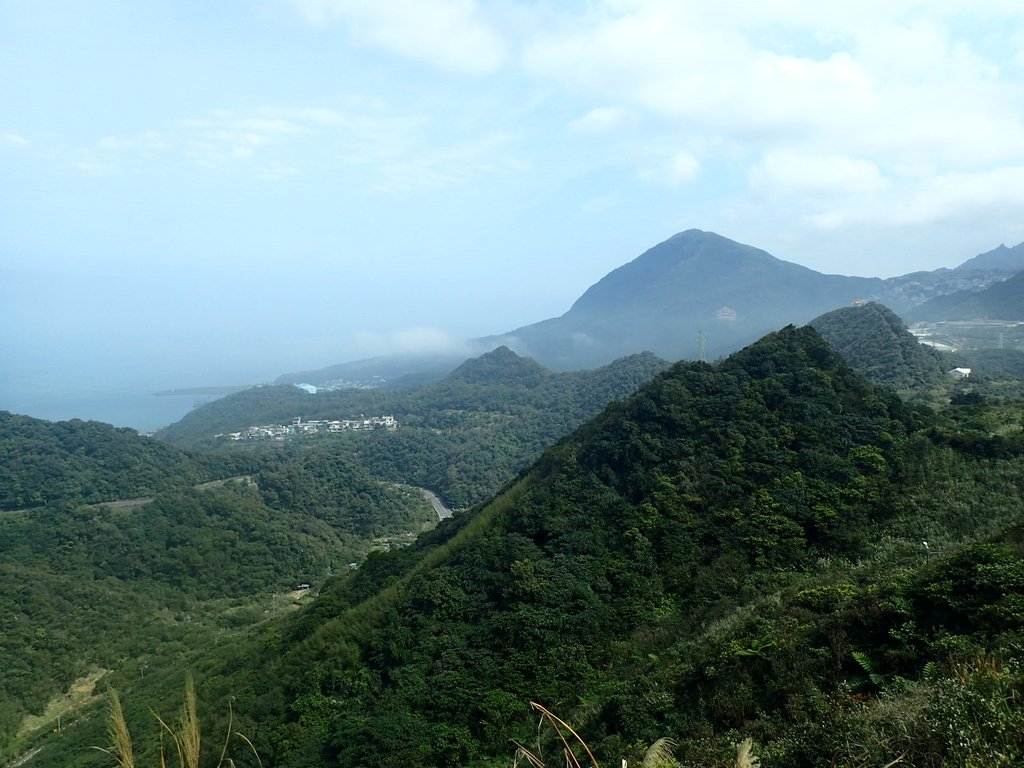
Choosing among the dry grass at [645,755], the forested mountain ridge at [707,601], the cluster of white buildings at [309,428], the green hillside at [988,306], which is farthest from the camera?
the cluster of white buildings at [309,428]

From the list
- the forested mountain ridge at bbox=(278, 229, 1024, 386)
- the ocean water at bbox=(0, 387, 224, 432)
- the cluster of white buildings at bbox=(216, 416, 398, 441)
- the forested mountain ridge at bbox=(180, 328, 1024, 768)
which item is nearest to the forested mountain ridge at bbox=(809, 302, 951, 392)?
the forested mountain ridge at bbox=(180, 328, 1024, 768)

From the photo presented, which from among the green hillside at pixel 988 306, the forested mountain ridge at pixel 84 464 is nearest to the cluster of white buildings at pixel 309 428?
the forested mountain ridge at pixel 84 464

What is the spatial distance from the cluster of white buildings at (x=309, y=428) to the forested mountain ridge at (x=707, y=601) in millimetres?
61580

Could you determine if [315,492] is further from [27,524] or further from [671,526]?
[671,526]

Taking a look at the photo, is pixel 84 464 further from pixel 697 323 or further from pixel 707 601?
pixel 697 323

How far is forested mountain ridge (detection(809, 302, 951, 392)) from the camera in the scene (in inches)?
1267

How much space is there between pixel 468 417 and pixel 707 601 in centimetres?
6455

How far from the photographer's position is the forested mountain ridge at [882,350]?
106ft

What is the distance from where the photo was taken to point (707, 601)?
1320cm

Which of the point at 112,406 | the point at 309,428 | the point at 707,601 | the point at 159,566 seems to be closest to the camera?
the point at 707,601

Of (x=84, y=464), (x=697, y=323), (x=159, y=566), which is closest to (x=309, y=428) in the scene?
(x=84, y=464)

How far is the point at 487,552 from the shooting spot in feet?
53.9

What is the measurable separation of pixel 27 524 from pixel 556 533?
35.1 metres

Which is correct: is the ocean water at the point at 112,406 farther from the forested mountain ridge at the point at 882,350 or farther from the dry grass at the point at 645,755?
the dry grass at the point at 645,755
